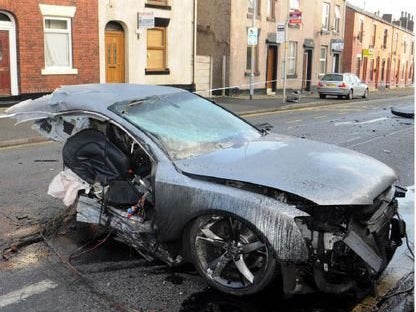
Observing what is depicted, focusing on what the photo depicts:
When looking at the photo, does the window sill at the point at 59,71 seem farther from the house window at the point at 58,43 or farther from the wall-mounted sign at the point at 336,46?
the wall-mounted sign at the point at 336,46

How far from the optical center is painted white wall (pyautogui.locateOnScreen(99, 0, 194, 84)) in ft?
64.6

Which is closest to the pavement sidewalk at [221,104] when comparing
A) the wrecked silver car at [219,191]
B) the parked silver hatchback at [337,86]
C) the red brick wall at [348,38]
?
the parked silver hatchback at [337,86]

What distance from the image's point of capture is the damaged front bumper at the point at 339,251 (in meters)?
3.60

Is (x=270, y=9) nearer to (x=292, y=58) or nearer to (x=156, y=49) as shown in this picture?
(x=292, y=58)

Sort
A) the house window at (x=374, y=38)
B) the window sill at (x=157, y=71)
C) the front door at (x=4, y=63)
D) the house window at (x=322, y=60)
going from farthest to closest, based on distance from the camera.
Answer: the house window at (x=374, y=38) → the house window at (x=322, y=60) → the window sill at (x=157, y=71) → the front door at (x=4, y=63)

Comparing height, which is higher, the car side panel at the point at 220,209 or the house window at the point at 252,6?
the house window at the point at 252,6

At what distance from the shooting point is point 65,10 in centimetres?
1798

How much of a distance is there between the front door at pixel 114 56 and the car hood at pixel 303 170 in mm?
16448

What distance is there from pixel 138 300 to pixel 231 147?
4.91ft

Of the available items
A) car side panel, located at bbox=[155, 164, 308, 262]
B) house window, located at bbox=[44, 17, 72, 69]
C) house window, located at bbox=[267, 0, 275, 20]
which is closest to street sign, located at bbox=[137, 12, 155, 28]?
house window, located at bbox=[44, 17, 72, 69]

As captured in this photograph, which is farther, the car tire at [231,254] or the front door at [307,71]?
the front door at [307,71]

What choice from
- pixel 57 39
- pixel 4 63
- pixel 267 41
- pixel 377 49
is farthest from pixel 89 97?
pixel 377 49

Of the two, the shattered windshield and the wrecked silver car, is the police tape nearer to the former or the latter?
the shattered windshield

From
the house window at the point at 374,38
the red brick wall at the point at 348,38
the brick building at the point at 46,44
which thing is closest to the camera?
the brick building at the point at 46,44
